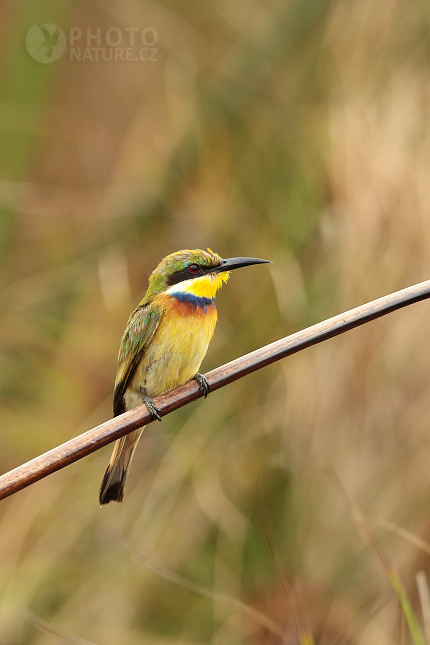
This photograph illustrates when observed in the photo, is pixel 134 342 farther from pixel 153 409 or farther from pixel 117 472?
pixel 153 409

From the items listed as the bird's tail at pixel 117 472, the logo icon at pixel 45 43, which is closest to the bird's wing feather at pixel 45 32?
the logo icon at pixel 45 43

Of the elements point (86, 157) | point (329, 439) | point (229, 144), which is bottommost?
point (329, 439)

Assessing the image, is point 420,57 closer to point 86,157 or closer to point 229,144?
point 229,144

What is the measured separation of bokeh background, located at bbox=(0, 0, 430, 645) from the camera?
2.64 metres

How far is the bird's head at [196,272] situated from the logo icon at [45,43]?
3.90ft

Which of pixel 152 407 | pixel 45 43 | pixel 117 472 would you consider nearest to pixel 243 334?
pixel 117 472

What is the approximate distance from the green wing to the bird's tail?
0.44ft

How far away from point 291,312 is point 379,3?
5.35ft

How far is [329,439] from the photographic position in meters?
2.74

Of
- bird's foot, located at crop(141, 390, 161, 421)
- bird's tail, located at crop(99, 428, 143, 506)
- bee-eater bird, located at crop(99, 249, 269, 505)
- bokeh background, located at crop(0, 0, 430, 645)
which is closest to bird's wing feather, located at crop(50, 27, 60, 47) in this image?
bokeh background, located at crop(0, 0, 430, 645)

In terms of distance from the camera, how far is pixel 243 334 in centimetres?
298

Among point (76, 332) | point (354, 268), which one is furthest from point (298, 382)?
point (76, 332)

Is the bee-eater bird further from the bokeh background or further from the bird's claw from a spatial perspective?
the bokeh background

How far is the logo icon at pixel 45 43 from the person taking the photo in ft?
9.42
